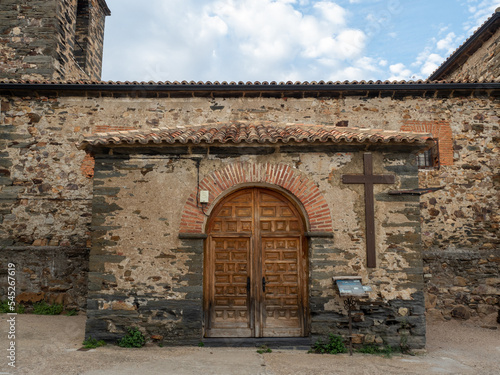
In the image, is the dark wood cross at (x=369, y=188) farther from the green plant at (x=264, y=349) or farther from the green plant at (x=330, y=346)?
the green plant at (x=264, y=349)

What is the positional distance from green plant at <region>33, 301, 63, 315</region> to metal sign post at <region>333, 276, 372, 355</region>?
609cm

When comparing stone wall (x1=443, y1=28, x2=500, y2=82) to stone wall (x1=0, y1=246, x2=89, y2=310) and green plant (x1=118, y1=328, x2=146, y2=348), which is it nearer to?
green plant (x1=118, y1=328, x2=146, y2=348)

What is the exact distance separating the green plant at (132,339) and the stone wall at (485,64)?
9157 mm

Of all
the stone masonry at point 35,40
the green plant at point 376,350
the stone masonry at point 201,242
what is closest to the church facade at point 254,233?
the stone masonry at point 201,242

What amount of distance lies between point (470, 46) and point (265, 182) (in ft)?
27.6

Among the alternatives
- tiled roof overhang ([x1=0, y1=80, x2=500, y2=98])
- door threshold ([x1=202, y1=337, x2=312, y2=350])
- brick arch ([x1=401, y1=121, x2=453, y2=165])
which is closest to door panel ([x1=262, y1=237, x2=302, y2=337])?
door threshold ([x1=202, y1=337, x2=312, y2=350])

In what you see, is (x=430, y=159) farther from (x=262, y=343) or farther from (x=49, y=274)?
(x=49, y=274)

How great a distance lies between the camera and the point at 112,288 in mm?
5531

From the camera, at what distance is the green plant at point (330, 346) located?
5.33 metres

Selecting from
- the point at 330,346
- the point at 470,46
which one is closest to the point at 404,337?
the point at 330,346

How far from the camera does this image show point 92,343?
541 centimetres

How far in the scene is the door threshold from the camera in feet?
17.9

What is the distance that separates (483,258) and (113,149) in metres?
8.25

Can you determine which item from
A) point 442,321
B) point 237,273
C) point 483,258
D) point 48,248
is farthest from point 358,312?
point 48,248
